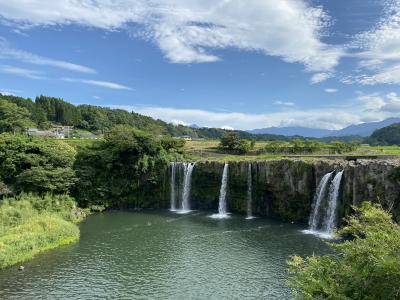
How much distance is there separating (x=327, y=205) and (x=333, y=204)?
100 cm

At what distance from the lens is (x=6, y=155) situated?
45.4m

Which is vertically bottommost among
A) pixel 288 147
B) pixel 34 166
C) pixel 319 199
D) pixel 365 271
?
pixel 319 199

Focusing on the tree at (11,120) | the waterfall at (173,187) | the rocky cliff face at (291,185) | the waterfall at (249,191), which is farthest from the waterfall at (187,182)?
the tree at (11,120)

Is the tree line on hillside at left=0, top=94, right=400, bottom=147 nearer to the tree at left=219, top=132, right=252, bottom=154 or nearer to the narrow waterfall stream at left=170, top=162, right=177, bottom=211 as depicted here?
the tree at left=219, top=132, right=252, bottom=154

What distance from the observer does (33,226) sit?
3225cm

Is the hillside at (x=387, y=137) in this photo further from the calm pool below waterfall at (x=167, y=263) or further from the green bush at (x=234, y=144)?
the calm pool below waterfall at (x=167, y=263)

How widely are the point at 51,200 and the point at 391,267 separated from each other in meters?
38.6

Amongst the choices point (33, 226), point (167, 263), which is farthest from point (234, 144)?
point (167, 263)

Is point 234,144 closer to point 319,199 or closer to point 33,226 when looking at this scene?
point 319,199

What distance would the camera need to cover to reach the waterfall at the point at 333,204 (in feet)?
118

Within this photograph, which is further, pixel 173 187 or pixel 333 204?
pixel 173 187

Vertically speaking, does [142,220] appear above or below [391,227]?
below

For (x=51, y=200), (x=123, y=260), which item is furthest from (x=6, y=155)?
(x=123, y=260)

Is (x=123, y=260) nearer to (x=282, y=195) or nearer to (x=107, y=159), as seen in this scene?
(x=282, y=195)
